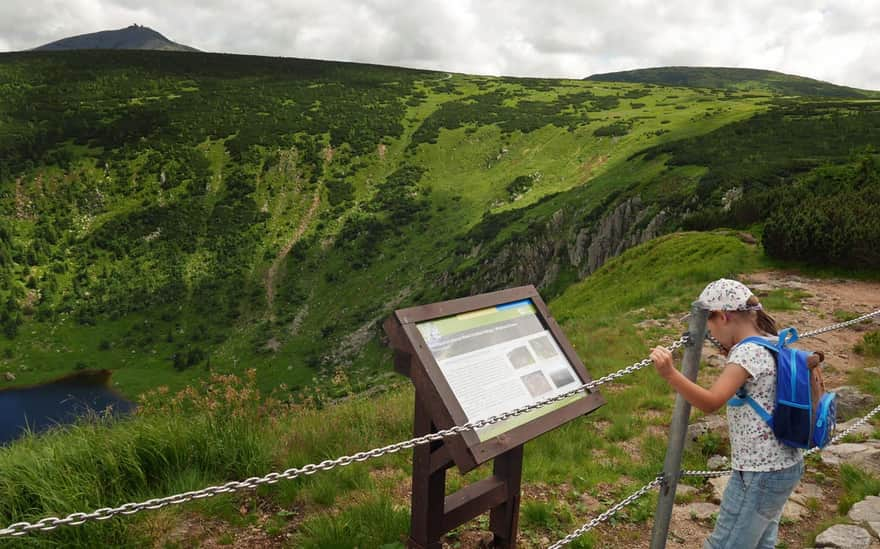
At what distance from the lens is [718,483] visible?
5543 mm

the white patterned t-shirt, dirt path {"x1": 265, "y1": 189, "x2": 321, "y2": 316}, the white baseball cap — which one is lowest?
dirt path {"x1": 265, "y1": 189, "x2": 321, "y2": 316}

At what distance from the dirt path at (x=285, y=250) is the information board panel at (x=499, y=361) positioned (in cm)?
5274

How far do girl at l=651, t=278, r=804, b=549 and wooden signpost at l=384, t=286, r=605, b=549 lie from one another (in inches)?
35.5

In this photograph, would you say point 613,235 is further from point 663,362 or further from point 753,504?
point 663,362

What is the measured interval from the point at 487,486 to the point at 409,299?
43065mm

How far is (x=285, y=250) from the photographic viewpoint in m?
60.3

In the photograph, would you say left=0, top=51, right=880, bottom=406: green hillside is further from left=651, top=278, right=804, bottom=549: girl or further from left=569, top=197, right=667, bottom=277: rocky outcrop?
left=651, top=278, right=804, bottom=549: girl

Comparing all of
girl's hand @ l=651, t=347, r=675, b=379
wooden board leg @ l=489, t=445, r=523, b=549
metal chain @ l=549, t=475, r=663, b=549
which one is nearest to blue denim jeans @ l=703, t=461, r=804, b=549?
metal chain @ l=549, t=475, r=663, b=549

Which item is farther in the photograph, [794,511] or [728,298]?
[794,511]

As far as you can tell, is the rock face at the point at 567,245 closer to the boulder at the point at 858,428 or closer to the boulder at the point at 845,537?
the boulder at the point at 858,428

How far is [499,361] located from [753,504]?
5.58ft

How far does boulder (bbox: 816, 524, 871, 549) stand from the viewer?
164 inches

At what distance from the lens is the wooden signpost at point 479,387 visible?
10.4 ft

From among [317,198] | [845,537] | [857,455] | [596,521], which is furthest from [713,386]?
[317,198]
